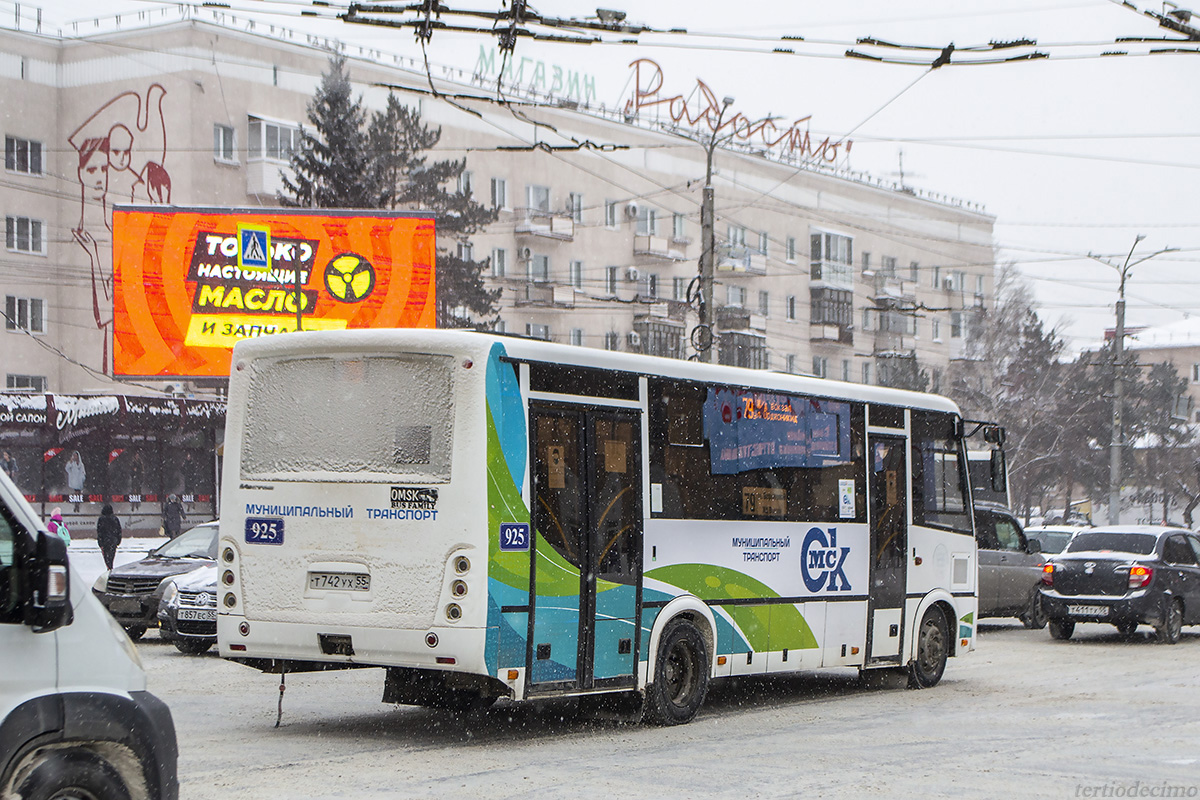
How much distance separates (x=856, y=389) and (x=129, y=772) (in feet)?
32.2

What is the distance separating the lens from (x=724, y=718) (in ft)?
40.0

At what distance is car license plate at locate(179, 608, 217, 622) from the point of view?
53.8 feet

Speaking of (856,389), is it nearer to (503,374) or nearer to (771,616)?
(771,616)

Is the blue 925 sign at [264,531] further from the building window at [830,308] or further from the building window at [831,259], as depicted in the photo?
the building window at [830,308]

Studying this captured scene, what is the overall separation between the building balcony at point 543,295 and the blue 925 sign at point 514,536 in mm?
45410

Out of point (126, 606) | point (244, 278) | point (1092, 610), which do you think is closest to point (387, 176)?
point (244, 278)

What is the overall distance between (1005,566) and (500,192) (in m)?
35.8

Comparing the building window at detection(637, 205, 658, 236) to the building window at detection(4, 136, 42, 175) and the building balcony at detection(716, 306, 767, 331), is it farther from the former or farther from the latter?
the building window at detection(4, 136, 42, 175)

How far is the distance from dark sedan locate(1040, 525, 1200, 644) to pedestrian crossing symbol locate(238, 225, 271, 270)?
60.8 ft

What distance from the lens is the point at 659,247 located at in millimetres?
59906

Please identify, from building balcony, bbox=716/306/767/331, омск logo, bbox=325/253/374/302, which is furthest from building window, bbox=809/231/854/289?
омск logo, bbox=325/253/374/302

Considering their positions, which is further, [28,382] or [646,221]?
[646,221]

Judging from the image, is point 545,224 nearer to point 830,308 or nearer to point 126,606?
point 830,308

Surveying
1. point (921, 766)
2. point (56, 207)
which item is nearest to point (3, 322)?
point (56, 207)
